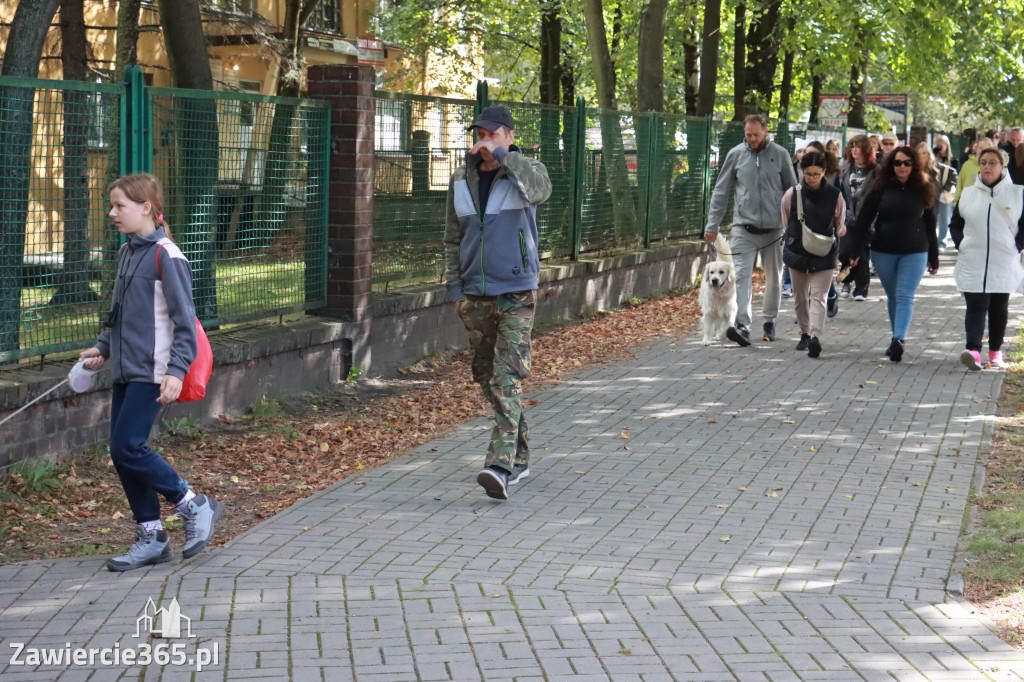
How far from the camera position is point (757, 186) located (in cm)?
1247

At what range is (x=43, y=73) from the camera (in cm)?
2119

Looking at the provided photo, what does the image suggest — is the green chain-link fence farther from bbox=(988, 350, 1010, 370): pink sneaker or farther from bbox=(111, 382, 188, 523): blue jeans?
bbox=(988, 350, 1010, 370): pink sneaker

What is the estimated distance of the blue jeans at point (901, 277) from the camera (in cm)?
1159

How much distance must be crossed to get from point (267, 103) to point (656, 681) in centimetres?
600

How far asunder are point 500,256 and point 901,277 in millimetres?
6089

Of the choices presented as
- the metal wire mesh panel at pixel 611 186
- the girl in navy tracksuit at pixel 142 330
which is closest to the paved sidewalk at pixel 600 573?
the girl in navy tracksuit at pixel 142 330

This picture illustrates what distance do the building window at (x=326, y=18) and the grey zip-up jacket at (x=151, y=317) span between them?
27.3 m

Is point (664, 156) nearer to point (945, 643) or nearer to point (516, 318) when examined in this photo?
point (516, 318)

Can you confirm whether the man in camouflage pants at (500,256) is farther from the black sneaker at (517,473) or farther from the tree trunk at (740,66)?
the tree trunk at (740,66)

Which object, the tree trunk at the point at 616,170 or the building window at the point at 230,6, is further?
the building window at the point at 230,6

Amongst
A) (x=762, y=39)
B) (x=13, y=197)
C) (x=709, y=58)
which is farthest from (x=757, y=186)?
(x=762, y=39)

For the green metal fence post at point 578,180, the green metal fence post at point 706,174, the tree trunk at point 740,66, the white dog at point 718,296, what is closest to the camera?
the white dog at point 718,296

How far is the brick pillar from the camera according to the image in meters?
9.82

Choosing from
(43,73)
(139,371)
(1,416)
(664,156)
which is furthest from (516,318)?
(43,73)
